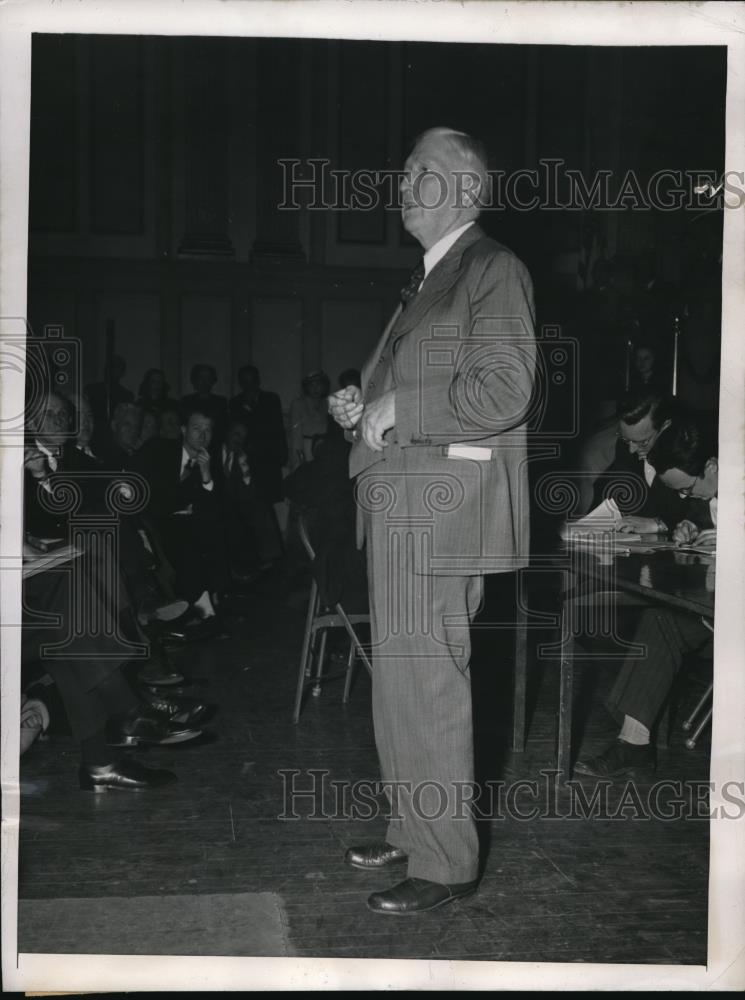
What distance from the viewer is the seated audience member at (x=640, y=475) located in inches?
147

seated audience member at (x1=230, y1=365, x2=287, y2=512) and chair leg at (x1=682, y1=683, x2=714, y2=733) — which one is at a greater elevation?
seated audience member at (x1=230, y1=365, x2=287, y2=512)

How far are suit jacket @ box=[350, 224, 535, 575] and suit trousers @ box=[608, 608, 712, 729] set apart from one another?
4.35 feet

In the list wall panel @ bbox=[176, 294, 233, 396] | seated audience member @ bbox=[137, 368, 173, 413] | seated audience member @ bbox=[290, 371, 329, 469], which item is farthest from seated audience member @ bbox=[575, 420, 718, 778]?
wall panel @ bbox=[176, 294, 233, 396]

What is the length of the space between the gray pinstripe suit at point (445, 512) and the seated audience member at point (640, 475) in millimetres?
1633

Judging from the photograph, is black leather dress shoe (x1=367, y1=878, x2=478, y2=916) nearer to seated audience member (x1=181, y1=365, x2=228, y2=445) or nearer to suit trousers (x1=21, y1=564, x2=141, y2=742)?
suit trousers (x1=21, y1=564, x2=141, y2=742)

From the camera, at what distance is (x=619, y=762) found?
3309 millimetres

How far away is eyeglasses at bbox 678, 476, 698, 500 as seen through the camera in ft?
12.2

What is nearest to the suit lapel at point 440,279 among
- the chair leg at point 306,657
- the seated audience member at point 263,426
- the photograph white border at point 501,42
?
the photograph white border at point 501,42

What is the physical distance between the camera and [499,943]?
2131mm

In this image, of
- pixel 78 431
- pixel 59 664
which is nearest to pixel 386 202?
pixel 78 431

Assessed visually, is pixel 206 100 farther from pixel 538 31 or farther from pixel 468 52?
pixel 538 31

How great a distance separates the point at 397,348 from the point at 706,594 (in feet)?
3.32

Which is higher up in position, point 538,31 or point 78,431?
point 538,31

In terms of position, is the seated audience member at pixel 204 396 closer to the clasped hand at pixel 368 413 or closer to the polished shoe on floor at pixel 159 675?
the polished shoe on floor at pixel 159 675
